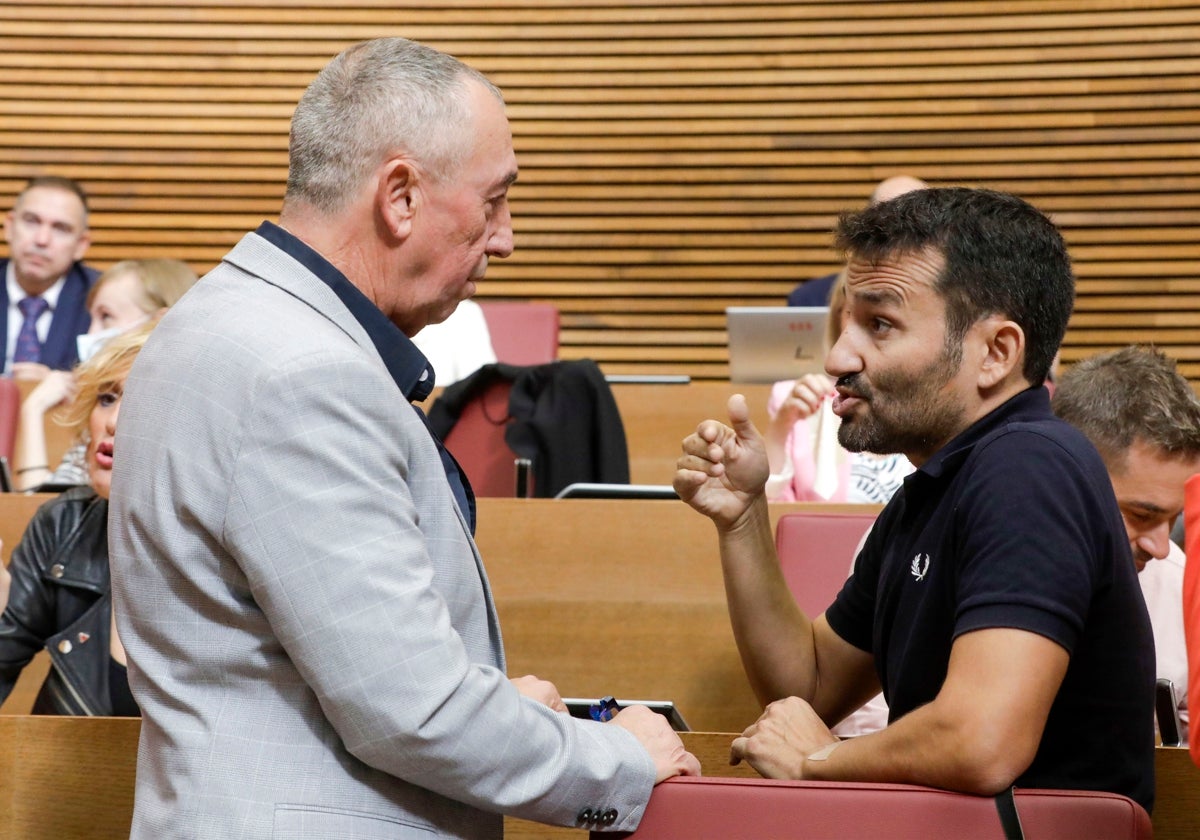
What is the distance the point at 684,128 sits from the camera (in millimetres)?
5609

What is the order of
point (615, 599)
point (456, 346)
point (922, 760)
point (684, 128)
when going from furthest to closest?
point (684, 128) → point (456, 346) → point (615, 599) → point (922, 760)

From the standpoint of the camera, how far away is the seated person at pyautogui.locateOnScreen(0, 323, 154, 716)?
7.14 feet

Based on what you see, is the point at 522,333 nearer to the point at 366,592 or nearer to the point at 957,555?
the point at 957,555

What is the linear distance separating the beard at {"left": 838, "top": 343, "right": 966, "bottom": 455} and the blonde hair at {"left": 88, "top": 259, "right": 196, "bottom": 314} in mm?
2831

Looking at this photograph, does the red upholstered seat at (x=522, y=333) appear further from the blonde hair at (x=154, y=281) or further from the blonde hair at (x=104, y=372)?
the blonde hair at (x=104, y=372)

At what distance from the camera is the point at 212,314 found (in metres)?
1.30

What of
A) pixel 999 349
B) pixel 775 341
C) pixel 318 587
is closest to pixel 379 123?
pixel 318 587

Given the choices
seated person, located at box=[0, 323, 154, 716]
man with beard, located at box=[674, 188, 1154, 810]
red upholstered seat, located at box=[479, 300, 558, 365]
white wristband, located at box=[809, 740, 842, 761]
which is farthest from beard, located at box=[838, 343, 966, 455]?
red upholstered seat, located at box=[479, 300, 558, 365]

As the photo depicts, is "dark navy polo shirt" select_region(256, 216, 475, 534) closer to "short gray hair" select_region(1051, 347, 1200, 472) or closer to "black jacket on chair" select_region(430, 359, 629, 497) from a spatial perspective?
"short gray hair" select_region(1051, 347, 1200, 472)

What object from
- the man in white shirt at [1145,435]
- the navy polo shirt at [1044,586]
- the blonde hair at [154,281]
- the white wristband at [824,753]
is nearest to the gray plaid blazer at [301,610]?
the white wristband at [824,753]

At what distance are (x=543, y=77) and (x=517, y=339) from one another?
5.04 feet

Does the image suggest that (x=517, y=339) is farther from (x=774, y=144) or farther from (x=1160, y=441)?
(x=1160, y=441)

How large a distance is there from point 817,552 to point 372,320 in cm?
118

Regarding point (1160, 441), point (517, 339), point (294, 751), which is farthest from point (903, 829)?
point (517, 339)
